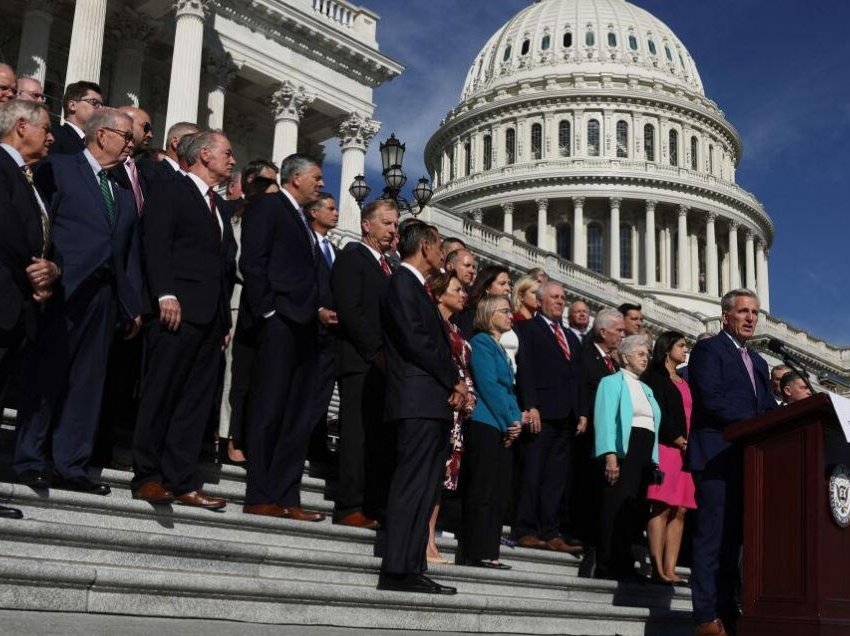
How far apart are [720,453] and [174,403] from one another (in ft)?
11.4

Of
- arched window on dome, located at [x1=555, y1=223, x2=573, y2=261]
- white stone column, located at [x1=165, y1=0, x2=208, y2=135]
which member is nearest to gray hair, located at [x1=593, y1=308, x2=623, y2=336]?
white stone column, located at [x1=165, y1=0, x2=208, y2=135]

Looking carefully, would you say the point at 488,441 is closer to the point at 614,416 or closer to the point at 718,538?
the point at 614,416

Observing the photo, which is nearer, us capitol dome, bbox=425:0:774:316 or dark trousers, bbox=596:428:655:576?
dark trousers, bbox=596:428:655:576

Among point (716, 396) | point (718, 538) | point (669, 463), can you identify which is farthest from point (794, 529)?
point (669, 463)

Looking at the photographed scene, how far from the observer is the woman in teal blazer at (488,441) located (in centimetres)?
709

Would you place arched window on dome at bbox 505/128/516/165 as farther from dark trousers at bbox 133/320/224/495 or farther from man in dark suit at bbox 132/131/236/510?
dark trousers at bbox 133/320/224/495

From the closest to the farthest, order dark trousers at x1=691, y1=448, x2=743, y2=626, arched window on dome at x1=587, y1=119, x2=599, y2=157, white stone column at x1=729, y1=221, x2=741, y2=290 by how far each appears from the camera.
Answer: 1. dark trousers at x1=691, y1=448, x2=743, y2=626
2. white stone column at x1=729, y1=221, x2=741, y2=290
3. arched window on dome at x1=587, y1=119, x2=599, y2=157

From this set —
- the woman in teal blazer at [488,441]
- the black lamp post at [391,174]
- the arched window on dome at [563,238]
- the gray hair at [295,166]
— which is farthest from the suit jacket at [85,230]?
the arched window on dome at [563,238]

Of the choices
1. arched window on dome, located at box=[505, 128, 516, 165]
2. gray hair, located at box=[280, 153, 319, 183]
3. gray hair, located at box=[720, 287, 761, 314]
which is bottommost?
gray hair, located at box=[720, 287, 761, 314]

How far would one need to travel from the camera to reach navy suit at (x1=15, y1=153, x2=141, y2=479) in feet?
18.6

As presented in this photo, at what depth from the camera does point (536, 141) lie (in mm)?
78125

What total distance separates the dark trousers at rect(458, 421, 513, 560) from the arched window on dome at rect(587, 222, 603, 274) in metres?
66.8

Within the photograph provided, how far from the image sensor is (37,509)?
211 inches

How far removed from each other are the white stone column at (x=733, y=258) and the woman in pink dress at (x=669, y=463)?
2666 inches
